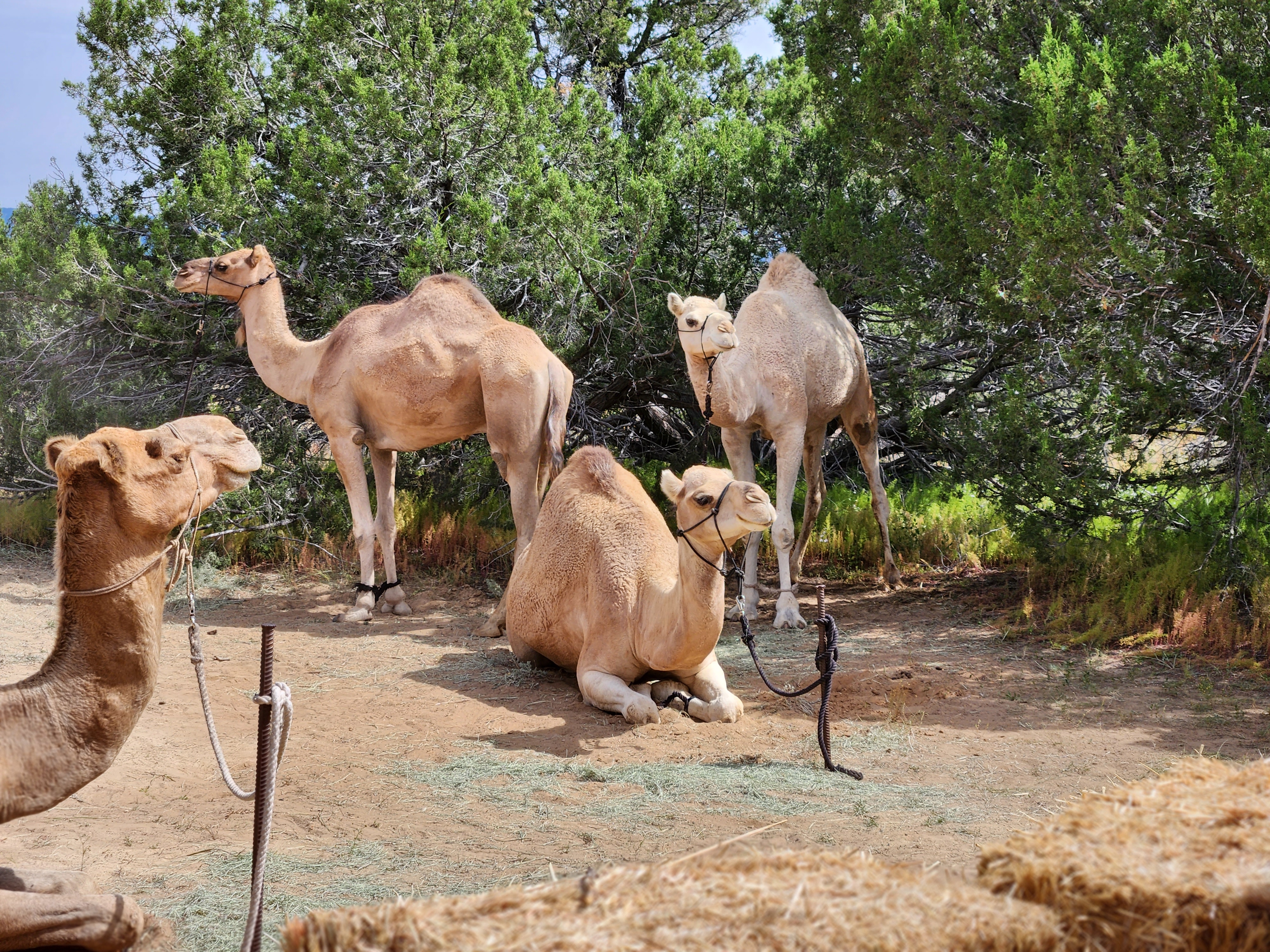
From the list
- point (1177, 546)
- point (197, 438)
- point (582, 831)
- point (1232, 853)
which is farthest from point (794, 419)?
point (1232, 853)

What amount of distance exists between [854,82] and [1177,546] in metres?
4.80

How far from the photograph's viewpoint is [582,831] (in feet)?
14.7

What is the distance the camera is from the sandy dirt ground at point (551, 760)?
412 cm

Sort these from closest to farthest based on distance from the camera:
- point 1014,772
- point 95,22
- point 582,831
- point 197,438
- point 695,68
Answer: point 197,438
point 582,831
point 1014,772
point 95,22
point 695,68

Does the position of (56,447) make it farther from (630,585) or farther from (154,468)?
(630,585)

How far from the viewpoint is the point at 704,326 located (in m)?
7.65

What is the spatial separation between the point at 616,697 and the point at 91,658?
10.7 feet

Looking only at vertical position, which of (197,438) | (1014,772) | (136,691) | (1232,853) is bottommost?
(1014,772)

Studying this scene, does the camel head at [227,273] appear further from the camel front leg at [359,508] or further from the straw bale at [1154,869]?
the straw bale at [1154,869]

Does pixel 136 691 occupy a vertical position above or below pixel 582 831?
above

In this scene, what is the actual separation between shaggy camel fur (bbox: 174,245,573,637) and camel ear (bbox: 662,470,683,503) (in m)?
3.16

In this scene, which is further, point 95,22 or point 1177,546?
point 95,22

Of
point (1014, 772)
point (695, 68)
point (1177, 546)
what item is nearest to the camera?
point (1014, 772)

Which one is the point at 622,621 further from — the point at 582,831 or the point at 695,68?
the point at 695,68
